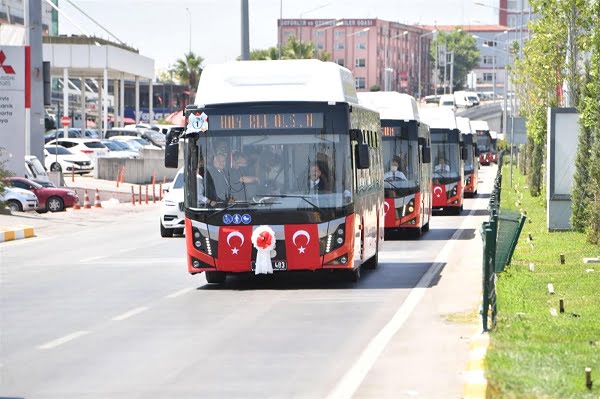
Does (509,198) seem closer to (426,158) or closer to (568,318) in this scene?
(426,158)

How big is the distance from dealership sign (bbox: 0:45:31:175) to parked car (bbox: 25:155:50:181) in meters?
1.67

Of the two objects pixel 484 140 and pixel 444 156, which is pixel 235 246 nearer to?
pixel 444 156

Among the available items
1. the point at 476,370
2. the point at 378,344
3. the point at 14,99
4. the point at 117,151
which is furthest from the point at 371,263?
the point at 117,151

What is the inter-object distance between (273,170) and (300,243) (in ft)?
3.56

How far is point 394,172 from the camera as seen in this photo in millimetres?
34531

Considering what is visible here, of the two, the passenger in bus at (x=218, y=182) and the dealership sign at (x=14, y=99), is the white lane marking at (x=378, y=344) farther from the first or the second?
the dealership sign at (x=14, y=99)

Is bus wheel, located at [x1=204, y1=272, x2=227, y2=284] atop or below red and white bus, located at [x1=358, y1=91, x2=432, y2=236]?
below

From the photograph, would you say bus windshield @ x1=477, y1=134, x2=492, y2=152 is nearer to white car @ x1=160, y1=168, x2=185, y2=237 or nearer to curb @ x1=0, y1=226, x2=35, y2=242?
curb @ x1=0, y1=226, x2=35, y2=242

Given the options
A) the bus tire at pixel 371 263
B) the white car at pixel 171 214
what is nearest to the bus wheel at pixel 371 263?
the bus tire at pixel 371 263

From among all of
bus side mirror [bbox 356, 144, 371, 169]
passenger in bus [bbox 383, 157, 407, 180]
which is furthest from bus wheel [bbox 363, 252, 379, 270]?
passenger in bus [bbox 383, 157, 407, 180]

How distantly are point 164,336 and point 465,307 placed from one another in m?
4.38

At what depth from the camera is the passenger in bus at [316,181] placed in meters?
20.9

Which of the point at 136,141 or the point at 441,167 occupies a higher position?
the point at 136,141

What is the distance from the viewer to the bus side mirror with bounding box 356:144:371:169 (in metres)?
21.2
